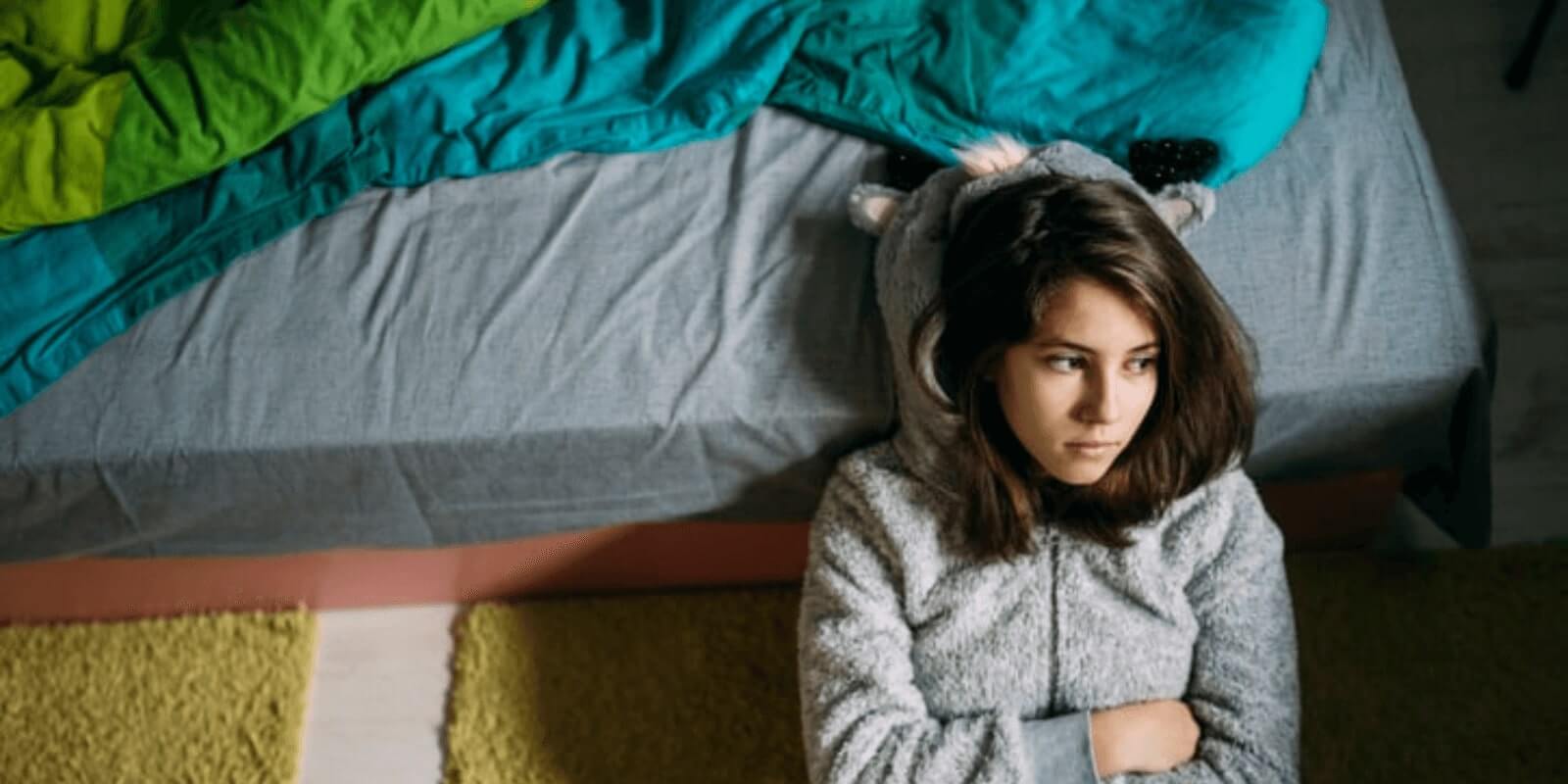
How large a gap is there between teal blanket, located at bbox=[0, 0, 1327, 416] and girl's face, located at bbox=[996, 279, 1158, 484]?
331 mm

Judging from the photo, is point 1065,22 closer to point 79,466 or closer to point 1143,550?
point 1143,550

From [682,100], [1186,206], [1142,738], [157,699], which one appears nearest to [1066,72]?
[1186,206]

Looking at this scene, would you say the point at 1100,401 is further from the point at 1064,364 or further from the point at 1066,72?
the point at 1066,72

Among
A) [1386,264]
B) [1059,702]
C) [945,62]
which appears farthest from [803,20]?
[1059,702]

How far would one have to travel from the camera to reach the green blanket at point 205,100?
1307 mm

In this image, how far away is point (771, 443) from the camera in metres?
1.25

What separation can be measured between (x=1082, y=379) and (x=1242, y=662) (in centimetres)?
33

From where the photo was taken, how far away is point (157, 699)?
1.51 meters

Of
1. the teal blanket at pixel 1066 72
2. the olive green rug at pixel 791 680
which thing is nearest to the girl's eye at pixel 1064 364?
the teal blanket at pixel 1066 72

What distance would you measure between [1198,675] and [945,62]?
0.61 metres

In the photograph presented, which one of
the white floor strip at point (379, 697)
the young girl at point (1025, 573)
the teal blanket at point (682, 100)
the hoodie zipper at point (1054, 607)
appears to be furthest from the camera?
A: the white floor strip at point (379, 697)

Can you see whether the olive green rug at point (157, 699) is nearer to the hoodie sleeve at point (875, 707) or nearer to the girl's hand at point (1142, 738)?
the hoodie sleeve at point (875, 707)

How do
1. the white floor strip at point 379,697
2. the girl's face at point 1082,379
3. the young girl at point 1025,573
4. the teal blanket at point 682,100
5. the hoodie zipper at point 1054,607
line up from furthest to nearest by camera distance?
the white floor strip at point 379,697
the teal blanket at point 682,100
the hoodie zipper at point 1054,607
the young girl at point 1025,573
the girl's face at point 1082,379

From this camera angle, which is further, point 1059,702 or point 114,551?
point 114,551
